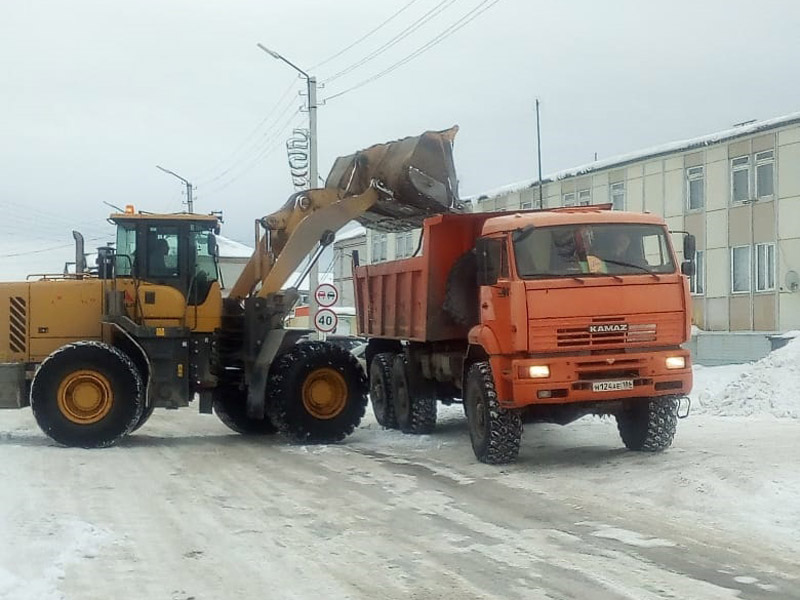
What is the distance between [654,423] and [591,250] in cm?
210

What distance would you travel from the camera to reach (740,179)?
3008cm

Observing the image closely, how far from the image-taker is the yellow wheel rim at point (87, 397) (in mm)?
13672

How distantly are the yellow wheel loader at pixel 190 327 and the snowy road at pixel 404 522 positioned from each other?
688 mm

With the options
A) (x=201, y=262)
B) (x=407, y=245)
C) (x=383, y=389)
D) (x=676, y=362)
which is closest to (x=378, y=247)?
(x=407, y=245)

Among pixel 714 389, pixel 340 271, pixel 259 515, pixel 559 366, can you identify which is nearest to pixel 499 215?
pixel 559 366

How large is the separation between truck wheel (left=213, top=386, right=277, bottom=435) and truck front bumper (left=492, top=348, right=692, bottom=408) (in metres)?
5.30

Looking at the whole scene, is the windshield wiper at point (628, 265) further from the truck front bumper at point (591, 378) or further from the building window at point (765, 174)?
the building window at point (765, 174)

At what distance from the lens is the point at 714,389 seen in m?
20.4

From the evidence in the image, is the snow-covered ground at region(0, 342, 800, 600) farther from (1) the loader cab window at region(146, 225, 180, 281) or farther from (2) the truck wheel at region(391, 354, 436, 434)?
(1) the loader cab window at region(146, 225, 180, 281)

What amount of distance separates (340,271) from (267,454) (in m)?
49.0

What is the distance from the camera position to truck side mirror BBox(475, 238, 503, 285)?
38.6 feet

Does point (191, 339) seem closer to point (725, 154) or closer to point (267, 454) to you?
point (267, 454)

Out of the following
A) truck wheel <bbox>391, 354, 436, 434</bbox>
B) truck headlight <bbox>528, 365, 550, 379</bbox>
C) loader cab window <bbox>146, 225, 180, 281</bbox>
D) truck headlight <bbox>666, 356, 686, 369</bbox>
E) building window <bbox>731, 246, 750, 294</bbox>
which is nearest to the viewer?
truck headlight <bbox>528, 365, 550, 379</bbox>

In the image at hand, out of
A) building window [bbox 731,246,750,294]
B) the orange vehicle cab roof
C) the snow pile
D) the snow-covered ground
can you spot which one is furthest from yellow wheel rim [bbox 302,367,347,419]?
building window [bbox 731,246,750,294]
